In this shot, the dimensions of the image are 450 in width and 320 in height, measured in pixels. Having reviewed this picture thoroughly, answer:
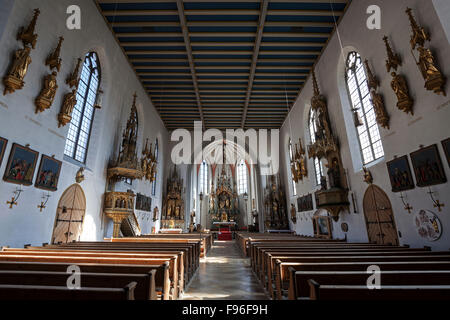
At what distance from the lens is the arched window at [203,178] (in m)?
24.3

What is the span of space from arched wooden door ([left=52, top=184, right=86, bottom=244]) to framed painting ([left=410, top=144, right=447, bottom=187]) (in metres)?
10.1

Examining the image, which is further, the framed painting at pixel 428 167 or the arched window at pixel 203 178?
the arched window at pixel 203 178

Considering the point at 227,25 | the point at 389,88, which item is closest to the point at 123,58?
the point at 227,25

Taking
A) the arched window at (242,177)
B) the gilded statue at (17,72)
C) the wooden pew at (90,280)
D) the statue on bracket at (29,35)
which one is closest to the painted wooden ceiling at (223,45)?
the statue on bracket at (29,35)

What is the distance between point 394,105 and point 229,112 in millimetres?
12091

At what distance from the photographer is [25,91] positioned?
5.40 m

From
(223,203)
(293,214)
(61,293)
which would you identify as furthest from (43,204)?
(223,203)

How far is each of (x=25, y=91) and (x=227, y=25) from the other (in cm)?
766

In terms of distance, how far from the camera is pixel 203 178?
24859 mm

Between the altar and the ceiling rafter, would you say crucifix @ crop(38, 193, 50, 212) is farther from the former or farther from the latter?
the altar

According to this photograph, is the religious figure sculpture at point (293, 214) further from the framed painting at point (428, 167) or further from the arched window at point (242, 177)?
the arched window at point (242, 177)

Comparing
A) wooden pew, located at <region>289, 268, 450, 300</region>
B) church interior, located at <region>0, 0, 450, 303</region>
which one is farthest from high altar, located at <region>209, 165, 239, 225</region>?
wooden pew, located at <region>289, 268, 450, 300</region>

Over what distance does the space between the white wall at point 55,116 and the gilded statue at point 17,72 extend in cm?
14

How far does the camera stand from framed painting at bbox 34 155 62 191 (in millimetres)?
5816
